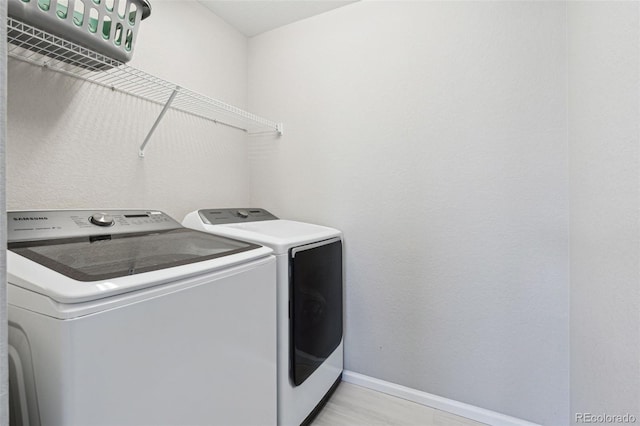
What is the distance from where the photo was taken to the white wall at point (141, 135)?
115 centimetres

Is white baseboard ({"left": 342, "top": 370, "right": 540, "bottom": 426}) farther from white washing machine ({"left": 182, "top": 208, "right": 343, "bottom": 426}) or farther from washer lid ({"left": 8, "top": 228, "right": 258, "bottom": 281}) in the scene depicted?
washer lid ({"left": 8, "top": 228, "right": 258, "bottom": 281})

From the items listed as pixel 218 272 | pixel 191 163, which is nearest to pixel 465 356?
pixel 218 272

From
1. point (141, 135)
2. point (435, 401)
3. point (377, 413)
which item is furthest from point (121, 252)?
point (435, 401)

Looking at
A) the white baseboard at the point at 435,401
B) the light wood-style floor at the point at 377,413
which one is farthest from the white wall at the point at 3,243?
the white baseboard at the point at 435,401

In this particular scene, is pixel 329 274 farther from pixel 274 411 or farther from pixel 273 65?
pixel 273 65

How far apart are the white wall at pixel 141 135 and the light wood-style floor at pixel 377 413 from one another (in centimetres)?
144

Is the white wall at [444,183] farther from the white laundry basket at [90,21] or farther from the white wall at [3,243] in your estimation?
the white wall at [3,243]

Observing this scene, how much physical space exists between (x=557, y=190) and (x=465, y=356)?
96 centimetres

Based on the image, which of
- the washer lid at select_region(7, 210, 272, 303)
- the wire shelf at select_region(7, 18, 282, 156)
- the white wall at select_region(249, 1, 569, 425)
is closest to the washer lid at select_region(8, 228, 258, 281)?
the washer lid at select_region(7, 210, 272, 303)

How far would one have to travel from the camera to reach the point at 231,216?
1680 millimetres

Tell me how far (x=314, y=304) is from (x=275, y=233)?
420 millimetres

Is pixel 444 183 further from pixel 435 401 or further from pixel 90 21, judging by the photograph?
pixel 90 21

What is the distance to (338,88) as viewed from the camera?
1879mm

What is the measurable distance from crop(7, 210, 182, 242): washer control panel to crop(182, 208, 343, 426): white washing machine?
0.82ft
